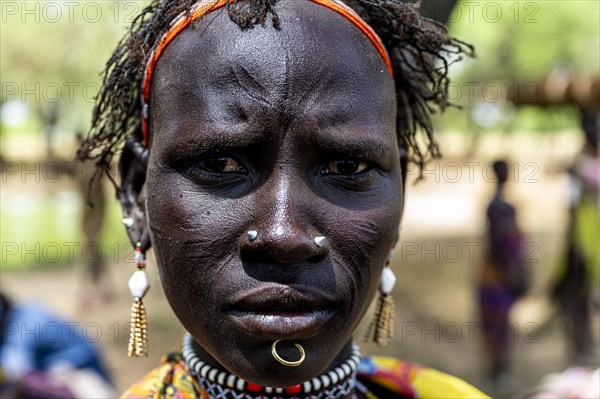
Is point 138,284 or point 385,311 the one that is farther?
point 385,311

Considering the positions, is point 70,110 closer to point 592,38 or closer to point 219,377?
point 592,38

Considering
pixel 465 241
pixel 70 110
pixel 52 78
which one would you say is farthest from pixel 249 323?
pixel 70 110

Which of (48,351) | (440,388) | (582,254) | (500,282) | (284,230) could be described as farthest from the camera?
(582,254)

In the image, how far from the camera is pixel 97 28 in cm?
1271

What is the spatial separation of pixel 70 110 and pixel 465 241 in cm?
942

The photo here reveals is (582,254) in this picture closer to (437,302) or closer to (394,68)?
(437,302)

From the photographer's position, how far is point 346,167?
1.50 metres

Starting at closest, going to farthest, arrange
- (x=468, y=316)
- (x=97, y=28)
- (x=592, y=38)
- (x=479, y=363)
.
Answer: (x=479, y=363) → (x=468, y=316) → (x=97, y=28) → (x=592, y=38)

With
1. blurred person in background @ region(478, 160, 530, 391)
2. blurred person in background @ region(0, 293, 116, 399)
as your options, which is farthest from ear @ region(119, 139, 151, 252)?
blurred person in background @ region(478, 160, 530, 391)

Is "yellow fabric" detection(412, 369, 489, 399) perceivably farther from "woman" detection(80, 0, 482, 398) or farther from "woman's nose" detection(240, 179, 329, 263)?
"woman's nose" detection(240, 179, 329, 263)

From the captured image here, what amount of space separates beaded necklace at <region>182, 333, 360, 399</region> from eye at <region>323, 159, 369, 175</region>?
1.57ft

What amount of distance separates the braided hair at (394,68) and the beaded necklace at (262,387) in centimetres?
56

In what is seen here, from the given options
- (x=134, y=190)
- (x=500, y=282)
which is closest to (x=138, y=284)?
(x=134, y=190)

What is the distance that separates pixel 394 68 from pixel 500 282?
516 cm
